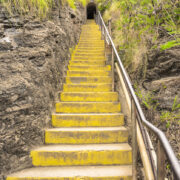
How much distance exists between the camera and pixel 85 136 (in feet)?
7.12

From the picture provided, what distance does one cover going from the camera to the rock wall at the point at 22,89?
5.89 feet

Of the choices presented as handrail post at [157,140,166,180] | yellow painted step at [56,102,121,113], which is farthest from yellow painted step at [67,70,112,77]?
handrail post at [157,140,166,180]

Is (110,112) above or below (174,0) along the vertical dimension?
below

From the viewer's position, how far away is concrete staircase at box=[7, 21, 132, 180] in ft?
5.73

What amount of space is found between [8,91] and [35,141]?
0.80 m

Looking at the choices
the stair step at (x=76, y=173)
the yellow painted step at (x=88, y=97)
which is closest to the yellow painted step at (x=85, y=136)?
the stair step at (x=76, y=173)

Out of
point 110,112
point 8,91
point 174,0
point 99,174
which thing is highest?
point 174,0

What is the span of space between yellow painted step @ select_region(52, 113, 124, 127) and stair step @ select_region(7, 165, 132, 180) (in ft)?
2.31

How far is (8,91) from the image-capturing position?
5.99 feet

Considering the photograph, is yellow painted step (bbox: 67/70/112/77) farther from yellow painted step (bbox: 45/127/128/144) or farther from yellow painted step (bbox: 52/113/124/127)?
yellow painted step (bbox: 45/127/128/144)

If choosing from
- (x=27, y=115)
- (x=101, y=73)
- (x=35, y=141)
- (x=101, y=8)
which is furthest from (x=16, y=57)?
(x=101, y=8)

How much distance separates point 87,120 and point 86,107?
0.32m

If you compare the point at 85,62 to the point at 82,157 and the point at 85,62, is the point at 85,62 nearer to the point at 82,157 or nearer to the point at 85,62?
the point at 85,62

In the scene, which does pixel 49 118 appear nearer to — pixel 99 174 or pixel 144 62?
pixel 99 174
